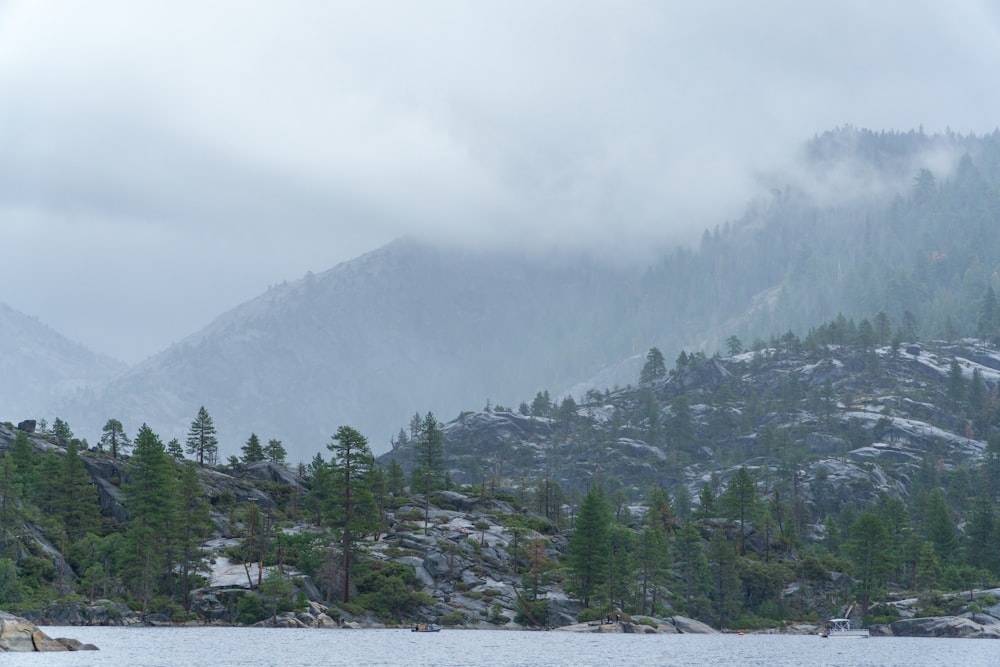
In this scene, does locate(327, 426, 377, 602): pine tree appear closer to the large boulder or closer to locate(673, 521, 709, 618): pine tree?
locate(673, 521, 709, 618): pine tree

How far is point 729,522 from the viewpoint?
195125mm

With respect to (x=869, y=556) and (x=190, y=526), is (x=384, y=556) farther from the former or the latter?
(x=869, y=556)

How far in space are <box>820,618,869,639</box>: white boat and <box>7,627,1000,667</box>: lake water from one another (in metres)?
9.74

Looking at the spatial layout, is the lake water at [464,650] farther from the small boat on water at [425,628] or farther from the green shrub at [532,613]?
the green shrub at [532,613]

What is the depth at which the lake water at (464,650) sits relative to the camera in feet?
279

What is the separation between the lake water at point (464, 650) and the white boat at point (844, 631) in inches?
383

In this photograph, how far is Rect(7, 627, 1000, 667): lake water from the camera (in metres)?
85.1

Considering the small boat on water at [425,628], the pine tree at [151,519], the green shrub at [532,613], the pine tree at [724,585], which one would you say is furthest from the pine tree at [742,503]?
the pine tree at [151,519]

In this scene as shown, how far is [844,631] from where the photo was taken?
488 ft

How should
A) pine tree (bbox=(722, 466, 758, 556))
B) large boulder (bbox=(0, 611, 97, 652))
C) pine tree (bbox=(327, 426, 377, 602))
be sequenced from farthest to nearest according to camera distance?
pine tree (bbox=(722, 466, 758, 556)) → pine tree (bbox=(327, 426, 377, 602)) → large boulder (bbox=(0, 611, 97, 652))

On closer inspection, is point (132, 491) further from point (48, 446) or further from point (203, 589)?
point (48, 446)

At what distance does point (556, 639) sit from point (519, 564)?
45.8m

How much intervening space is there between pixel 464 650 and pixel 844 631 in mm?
69282

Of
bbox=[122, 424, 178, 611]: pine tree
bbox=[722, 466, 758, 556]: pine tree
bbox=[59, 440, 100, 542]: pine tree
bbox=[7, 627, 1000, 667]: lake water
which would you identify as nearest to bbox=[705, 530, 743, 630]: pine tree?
bbox=[722, 466, 758, 556]: pine tree
